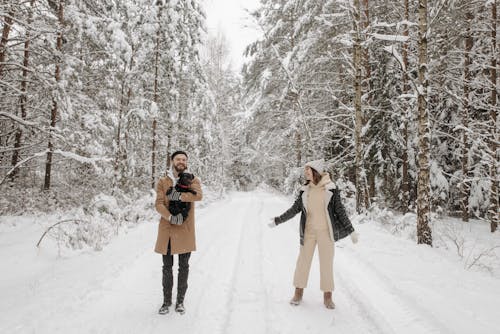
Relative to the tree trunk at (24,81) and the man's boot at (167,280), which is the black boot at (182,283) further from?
the tree trunk at (24,81)

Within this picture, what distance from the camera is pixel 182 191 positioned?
13.8ft

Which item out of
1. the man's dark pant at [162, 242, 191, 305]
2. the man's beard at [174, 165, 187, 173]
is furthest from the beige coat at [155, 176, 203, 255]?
the man's beard at [174, 165, 187, 173]

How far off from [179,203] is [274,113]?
16332 mm

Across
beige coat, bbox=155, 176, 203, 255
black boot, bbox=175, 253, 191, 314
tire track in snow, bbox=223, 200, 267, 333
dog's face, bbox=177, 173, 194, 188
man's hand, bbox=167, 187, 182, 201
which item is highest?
dog's face, bbox=177, 173, 194, 188

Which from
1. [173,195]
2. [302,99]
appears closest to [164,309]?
[173,195]

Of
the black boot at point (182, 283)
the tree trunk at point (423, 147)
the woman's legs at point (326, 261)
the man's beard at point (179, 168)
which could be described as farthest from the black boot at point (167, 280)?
the tree trunk at point (423, 147)

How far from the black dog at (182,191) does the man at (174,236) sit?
5 cm

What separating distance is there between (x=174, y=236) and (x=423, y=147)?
6844 millimetres

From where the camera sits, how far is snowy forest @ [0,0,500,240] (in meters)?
10.6

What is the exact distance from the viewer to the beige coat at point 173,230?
4102 mm

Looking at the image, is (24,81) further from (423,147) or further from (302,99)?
(302,99)

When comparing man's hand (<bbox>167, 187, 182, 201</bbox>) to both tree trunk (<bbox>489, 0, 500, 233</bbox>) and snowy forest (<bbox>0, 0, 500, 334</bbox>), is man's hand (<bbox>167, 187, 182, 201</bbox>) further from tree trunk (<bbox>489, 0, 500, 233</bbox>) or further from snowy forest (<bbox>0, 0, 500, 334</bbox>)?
tree trunk (<bbox>489, 0, 500, 233</bbox>)

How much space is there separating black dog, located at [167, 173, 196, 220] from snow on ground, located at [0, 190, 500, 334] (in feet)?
4.46

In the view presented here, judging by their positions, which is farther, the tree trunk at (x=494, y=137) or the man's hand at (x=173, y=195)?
the tree trunk at (x=494, y=137)
